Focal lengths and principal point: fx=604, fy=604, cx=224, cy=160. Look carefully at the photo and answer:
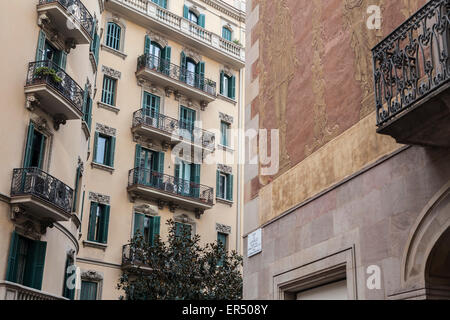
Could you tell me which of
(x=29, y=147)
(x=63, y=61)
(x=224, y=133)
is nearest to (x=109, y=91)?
(x=224, y=133)

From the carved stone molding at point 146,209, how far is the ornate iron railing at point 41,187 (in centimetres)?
865

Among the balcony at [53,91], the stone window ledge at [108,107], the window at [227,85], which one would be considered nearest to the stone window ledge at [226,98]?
the window at [227,85]

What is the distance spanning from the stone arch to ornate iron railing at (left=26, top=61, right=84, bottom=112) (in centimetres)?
1352

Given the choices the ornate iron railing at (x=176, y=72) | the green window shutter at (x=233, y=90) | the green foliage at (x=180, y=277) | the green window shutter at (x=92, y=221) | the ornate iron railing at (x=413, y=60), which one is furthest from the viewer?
the green window shutter at (x=233, y=90)

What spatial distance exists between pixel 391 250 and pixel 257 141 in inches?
203

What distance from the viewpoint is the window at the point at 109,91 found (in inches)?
1120

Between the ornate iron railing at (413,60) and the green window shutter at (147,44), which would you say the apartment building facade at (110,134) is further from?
the ornate iron railing at (413,60)

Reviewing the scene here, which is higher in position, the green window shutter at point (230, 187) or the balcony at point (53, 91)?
the green window shutter at point (230, 187)

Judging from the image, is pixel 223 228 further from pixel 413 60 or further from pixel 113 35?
pixel 413 60

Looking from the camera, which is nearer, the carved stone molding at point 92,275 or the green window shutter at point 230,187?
the carved stone molding at point 92,275

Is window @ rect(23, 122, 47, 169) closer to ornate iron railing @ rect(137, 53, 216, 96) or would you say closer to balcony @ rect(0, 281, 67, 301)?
balcony @ rect(0, 281, 67, 301)

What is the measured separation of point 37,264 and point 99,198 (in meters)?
8.85

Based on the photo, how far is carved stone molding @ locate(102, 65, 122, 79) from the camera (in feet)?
93.6
